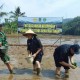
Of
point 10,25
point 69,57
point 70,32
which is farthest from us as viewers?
point 70,32

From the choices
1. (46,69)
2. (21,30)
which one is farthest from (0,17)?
(46,69)

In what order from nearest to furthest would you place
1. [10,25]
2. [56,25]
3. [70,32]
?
[56,25]
[10,25]
[70,32]

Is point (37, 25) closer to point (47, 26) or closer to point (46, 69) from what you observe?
point (47, 26)

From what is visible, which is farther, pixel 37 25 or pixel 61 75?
pixel 37 25

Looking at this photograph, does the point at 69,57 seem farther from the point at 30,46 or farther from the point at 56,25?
the point at 56,25

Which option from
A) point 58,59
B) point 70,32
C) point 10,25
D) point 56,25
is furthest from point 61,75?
point 70,32

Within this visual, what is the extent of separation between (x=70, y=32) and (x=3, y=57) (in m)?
80.3

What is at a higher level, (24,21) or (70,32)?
(24,21)

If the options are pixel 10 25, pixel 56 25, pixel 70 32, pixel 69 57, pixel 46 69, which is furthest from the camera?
pixel 70 32

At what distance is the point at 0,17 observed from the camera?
4919 cm

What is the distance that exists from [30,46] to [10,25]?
37692mm

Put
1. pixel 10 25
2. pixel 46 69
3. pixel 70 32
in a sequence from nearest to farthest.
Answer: pixel 46 69 → pixel 10 25 → pixel 70 32

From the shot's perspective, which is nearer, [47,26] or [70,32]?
[47,26]

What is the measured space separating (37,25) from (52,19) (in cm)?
125
